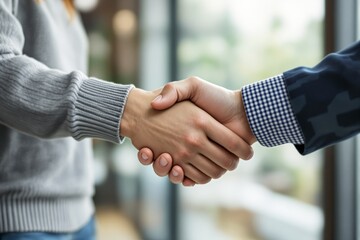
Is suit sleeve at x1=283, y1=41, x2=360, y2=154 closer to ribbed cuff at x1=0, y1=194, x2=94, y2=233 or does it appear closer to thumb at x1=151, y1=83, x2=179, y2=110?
thumb at x1=151, y1=83, x2=179, y2=110

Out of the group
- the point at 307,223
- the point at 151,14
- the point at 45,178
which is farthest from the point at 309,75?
the point at 151,14

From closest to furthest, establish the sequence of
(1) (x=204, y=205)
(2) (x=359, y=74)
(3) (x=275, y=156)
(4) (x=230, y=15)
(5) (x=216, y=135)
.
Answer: (2) (x=359, y=74), (5) (x=216, y=135), (3) (x=275, y=156), (4) (x=230, y=15), (1) (x=204, y=205)

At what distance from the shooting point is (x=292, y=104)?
0.97 m

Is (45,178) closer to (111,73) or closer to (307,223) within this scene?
(307,223)

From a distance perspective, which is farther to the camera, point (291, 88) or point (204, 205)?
point (204, 205)

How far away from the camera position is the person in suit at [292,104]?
94cm

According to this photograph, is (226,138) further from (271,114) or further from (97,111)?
(97,111)

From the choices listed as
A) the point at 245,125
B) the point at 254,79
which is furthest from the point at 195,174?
the point at 254,79

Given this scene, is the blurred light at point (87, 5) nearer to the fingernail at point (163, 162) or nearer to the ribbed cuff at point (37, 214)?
the ribbed cuff at point (37, 214)

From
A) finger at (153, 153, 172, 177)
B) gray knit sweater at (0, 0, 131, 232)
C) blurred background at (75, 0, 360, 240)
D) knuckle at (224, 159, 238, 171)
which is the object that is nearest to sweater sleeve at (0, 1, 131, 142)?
gray knit sweater at (0, 0, 131, 232)

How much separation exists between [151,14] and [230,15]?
785 millimetres

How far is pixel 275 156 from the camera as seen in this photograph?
2426 millimetres

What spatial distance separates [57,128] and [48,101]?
56mm

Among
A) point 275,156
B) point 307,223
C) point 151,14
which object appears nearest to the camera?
point 307,223
